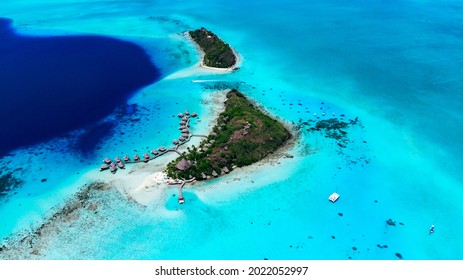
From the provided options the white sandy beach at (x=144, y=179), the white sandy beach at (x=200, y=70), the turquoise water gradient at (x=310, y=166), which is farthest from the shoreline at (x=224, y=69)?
the white sandy beach at (x=144, y=179)

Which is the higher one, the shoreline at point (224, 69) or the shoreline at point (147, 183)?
the shoreline at point (224, 69)

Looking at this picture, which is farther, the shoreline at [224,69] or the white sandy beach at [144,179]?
the shoreline at [224,69]

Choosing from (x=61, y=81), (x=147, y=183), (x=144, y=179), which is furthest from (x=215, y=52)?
(x=147, y=183)

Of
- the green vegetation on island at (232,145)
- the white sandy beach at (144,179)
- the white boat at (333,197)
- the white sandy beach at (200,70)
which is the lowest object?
the white sandy beach at (144,179)

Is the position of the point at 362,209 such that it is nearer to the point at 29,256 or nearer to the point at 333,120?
the point at 333,120

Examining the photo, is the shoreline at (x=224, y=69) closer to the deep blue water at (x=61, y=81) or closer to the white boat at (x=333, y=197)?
the deep blue water at (x=61, y=81)

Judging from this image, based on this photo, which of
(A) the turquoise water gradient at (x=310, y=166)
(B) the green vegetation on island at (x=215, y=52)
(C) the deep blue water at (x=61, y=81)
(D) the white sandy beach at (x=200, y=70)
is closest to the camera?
(A) the turquoise water gradient at (x=310, y=166)
